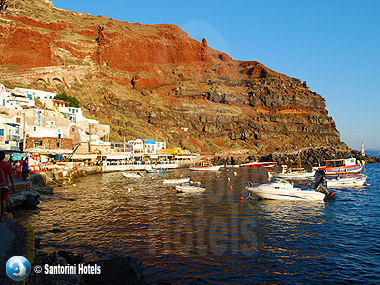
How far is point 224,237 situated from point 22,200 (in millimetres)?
17486

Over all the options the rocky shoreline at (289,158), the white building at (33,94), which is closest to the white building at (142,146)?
the rocky shoreline at (289,158)

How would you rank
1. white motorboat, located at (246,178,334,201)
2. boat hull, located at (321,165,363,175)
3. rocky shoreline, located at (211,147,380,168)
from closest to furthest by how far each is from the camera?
white motorboat, located at (246,178,334,201) < boat hull, located at (321,165,363,175) < rocky shoreline, located at (211,147,380,168)

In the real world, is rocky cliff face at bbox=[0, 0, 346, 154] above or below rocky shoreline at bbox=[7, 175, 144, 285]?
above

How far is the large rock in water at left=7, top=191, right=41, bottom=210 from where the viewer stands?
→ 2189 centimetres

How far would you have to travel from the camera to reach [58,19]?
16888cm

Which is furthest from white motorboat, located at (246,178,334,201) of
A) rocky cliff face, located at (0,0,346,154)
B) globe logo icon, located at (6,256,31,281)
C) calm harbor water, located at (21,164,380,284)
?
rocky cliff face, located at (0,0,346,154)

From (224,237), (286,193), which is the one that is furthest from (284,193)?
(224,237)

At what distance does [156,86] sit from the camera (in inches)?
5689

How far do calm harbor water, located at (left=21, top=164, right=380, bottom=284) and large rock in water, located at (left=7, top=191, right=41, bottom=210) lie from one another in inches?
41.1

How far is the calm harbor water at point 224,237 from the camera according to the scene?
12.7 metres

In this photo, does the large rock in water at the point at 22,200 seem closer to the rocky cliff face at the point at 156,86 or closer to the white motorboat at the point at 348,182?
the white motorboat at the point at 348,182

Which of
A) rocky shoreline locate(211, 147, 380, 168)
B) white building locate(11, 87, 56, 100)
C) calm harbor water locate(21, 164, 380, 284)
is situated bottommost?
calm harbor water locate(21, 164, 380, 284)

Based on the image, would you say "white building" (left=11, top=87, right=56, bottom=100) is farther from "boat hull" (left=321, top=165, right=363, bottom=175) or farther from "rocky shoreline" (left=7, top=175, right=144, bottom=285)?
"boat hull" (left=321, top=165, right=363, bottom=175)

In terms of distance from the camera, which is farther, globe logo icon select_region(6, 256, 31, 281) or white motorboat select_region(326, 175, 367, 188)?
white motorboat select_region(326, 175, 367, 188)
